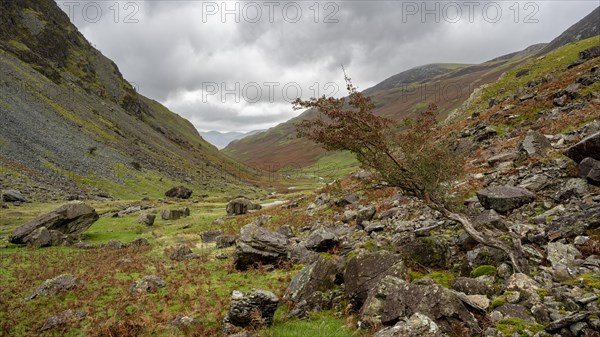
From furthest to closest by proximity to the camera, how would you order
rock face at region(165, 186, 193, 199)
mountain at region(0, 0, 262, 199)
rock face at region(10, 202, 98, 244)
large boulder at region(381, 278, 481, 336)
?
rock face at region(165, 186, 193, 199), mountain at region(0, 0, 262, 199), rock face at region(10, 202, 98, 244), large boulder at region(381, 278, 481, 336)

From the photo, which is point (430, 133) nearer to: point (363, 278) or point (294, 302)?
point (363, 278)

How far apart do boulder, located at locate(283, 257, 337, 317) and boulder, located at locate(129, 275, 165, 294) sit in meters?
7.52

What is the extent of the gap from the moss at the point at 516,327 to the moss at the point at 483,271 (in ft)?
10.1

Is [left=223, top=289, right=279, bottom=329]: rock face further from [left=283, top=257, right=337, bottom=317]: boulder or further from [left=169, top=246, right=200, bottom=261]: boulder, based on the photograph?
[left=169, top=246, right=200, bottom=261]: boulder

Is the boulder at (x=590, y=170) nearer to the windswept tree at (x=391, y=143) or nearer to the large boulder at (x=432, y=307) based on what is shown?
the windswept tree at (x=391, y=143)

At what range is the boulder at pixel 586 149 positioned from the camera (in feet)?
49.8

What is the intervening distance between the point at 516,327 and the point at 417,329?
7.85 ft

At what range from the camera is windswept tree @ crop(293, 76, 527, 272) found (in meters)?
14.8

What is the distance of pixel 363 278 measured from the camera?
1302 cm

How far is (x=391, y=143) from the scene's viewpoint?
15.2 m

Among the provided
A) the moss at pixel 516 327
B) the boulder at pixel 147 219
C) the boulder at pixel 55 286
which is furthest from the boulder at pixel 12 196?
the moss at pixel 516 327

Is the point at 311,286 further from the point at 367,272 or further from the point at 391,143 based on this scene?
the point at 391,143

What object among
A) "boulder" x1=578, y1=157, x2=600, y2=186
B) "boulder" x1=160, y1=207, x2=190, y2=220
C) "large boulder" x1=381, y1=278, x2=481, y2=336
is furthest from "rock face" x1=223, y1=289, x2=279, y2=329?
"boulder" x1=160, y1=207, x2=190, y2=220

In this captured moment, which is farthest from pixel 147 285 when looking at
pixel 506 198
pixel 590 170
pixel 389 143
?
pixel 590 170
